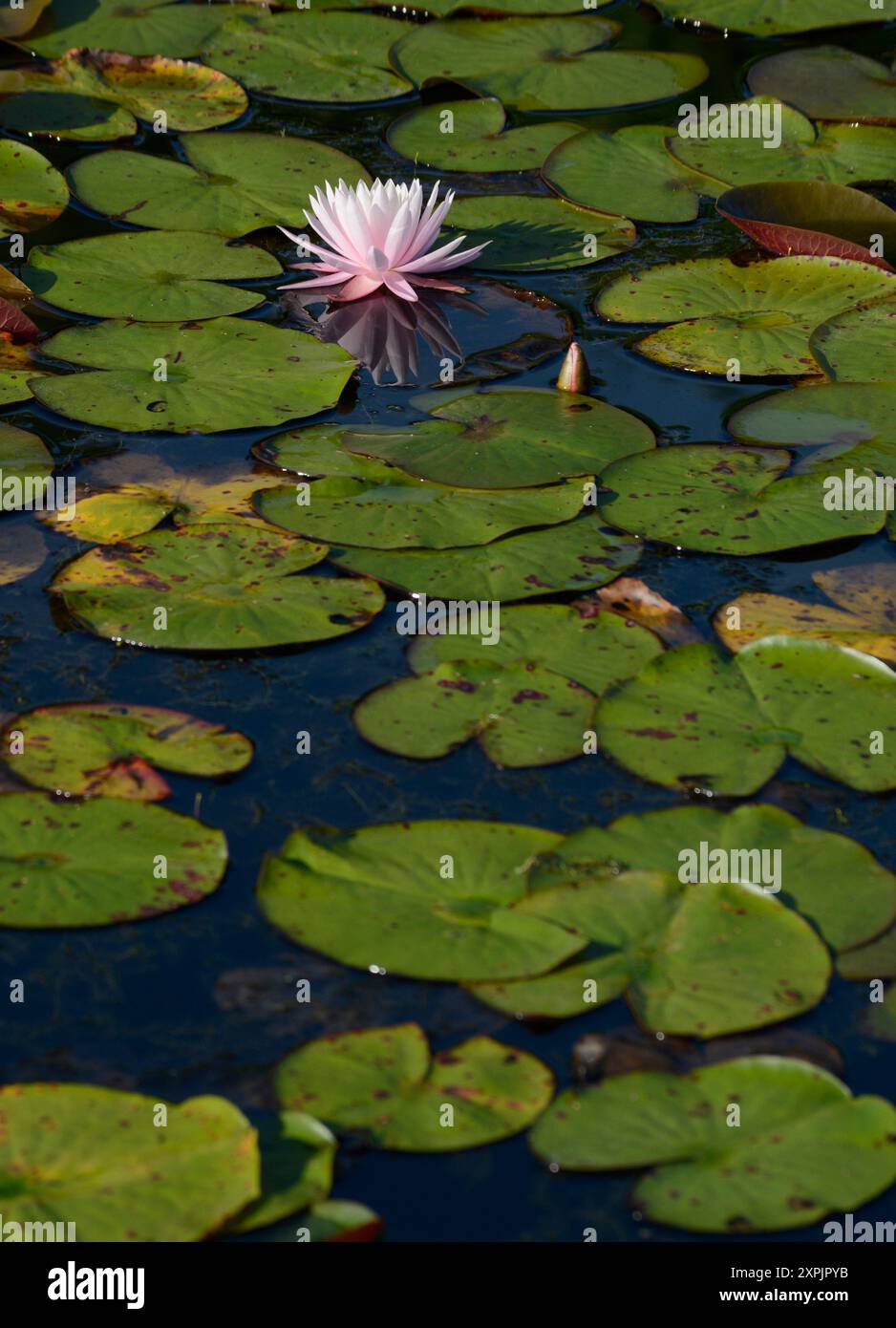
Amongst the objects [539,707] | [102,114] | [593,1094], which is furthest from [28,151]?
[593,1094]

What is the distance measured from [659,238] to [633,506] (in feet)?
5.34

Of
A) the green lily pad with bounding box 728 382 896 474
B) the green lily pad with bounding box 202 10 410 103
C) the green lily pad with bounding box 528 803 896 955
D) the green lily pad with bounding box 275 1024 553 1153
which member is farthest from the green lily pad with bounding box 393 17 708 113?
the green lily pad with bounding box 275 1024 553 1153

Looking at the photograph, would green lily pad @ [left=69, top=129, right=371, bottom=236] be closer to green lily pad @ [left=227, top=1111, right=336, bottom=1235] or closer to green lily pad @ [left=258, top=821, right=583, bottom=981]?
green lily pad @ [left=258, top=821, right=583, bottom=981]

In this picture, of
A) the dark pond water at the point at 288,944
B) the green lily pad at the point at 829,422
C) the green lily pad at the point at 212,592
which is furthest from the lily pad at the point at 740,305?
the green lily pad at the point at 212,592

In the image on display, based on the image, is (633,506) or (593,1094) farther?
(633,506)

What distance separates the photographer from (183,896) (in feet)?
8.08

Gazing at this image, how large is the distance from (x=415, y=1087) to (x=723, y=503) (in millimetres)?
1813

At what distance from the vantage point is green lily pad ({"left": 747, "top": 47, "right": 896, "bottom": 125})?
5.33 m

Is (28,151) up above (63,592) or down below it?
above

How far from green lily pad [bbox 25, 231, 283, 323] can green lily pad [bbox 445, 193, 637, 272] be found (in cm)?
67

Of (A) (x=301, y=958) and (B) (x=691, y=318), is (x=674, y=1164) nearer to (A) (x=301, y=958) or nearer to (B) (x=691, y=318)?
(A) (x=301, y=958)

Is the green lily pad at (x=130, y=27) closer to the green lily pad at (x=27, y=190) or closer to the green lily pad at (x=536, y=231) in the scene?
the green lily pad at (x=27, y=190)

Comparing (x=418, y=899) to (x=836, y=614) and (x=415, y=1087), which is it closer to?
(x=415, y=1087)

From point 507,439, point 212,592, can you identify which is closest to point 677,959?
point 212,592
